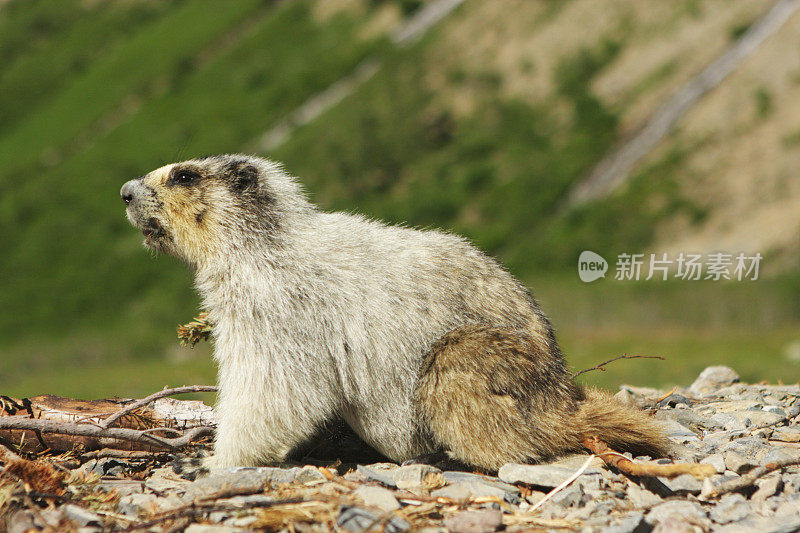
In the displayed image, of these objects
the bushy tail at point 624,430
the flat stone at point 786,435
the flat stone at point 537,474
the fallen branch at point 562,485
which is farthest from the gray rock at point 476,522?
the flat stone at point 786,435

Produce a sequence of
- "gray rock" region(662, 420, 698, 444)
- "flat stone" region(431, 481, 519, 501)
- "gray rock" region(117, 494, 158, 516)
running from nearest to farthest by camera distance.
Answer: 1. "gray rock" region(117, 494, 158, 516)
2. "flat stone" region(431, 481, 519, 501)
3. "gray rock" region(662, 420, 698, 444)

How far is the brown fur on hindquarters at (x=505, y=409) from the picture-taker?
6227mm

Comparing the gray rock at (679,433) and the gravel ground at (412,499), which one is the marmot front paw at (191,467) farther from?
the gray rock at (679,433)

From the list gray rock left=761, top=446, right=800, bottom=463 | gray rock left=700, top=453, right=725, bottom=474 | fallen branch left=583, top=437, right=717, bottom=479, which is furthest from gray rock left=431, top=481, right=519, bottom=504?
gray rock left=761, top=446, right=800, bottom=463

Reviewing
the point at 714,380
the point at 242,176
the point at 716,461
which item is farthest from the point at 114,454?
the point at 714,380

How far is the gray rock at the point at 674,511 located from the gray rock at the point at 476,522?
1.05 metres

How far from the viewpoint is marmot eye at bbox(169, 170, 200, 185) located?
23.6ft

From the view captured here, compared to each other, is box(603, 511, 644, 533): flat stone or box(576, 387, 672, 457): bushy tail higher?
box(576, 387, 672, 457): bushy tail

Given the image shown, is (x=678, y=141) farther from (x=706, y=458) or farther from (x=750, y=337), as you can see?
(x=706, y=458)

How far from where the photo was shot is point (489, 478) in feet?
20.2

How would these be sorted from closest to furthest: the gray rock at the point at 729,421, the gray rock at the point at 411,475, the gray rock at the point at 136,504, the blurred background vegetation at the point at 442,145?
the gray rock at the point at 136,504 < the gray rock at the point at 411,475 < the gray rock at the point at 729,421 < the blurred background vegetation at the point at 442,145

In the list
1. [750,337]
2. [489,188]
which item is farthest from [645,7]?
[750,337]

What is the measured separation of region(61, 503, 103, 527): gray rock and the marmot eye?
3094 mm

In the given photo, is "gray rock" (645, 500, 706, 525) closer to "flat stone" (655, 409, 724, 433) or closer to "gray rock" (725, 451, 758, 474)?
"gray rock" (725, 451, 758, 474)
